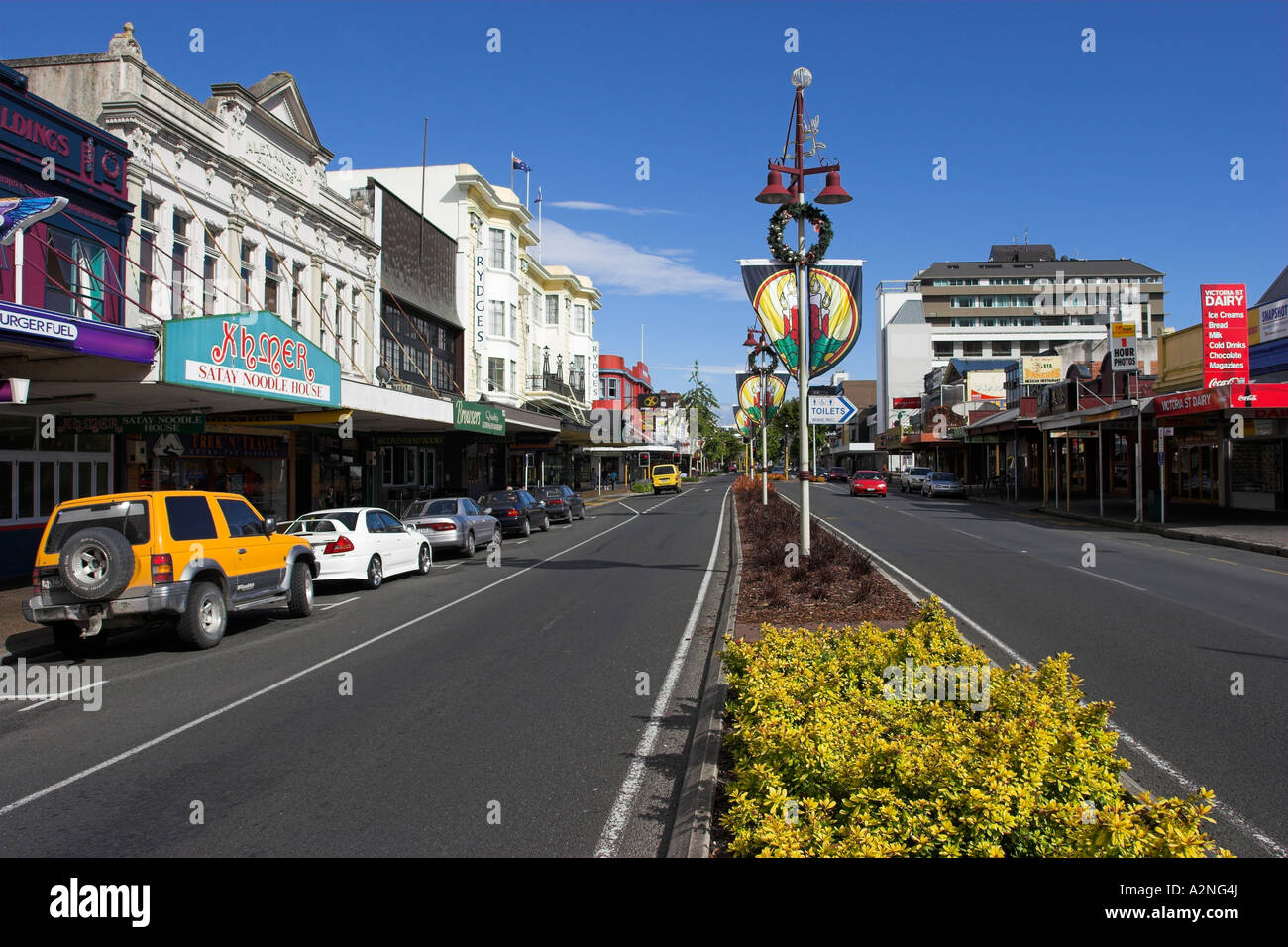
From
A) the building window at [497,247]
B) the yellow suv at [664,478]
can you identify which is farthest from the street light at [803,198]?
the yellow suv at [664,478]

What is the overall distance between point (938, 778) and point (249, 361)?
14.6m

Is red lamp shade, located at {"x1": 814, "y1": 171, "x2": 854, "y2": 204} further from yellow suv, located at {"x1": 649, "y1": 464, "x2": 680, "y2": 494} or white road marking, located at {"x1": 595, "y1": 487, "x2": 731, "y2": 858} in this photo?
yellow suv, located at {"x1": 649, "y1": 464, "x2": 680, "y2": 494}

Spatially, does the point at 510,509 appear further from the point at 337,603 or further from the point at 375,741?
the point at 375,741

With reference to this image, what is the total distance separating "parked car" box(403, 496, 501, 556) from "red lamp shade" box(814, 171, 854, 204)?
38.2ft

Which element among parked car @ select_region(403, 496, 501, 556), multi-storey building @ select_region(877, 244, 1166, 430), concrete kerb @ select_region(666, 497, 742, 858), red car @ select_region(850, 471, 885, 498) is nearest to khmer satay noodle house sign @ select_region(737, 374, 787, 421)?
parked car @ select_region(403, 496, 501, 556)

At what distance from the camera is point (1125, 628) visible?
10.7m

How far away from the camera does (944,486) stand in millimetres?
47688

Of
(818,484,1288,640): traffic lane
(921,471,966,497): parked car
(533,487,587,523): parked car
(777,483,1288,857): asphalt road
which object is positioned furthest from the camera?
(921,471,966,497): parked car

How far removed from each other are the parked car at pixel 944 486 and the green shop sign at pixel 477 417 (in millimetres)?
27702

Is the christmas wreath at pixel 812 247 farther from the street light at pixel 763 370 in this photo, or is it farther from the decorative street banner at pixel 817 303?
the street light at pixel 763 370

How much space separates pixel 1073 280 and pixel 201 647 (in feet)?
358

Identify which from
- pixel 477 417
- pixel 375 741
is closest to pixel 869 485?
pixel 477 417

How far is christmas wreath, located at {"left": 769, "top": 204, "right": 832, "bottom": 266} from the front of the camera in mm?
13898

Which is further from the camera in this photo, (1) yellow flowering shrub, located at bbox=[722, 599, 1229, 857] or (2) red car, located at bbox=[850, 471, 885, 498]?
(2) red car, located at bbox=[850, 471, 885, 498]
